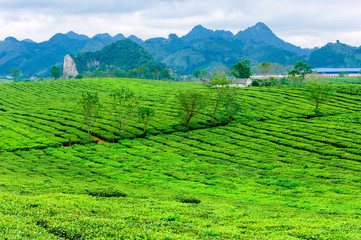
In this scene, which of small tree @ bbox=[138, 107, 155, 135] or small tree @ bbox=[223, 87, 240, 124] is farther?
small tree @ bbox=[223, 87, 240, 124]

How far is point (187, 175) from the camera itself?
4106 centimetres

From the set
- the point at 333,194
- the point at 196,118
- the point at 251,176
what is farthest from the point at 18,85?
the point at 333,194

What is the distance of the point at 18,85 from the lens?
155250 millimetres

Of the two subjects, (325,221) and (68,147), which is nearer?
(325,221)

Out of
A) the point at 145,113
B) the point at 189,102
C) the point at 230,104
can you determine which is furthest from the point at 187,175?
the point at 230,104

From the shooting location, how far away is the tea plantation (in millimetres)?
16938

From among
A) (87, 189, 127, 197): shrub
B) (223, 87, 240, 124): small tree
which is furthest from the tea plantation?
(223, 87, 240, 124): small tree

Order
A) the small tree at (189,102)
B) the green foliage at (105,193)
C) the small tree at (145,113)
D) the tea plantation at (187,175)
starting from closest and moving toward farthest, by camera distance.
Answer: the tea plantation at (187,175) < the green foliage at (105,193) < the small tree at (145,113) < the small tree at (189,102)

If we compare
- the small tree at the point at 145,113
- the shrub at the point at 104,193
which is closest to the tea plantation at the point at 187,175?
the shrub at the point at 104,193

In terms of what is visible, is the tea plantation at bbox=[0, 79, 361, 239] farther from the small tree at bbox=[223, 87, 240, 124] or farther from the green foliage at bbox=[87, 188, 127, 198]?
the small tree at bbox=[223, 87, 240, 124]

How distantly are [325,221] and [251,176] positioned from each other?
2109 cm

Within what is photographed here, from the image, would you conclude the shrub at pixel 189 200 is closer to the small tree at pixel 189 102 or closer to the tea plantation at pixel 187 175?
the tea plantation at pixel 187 175

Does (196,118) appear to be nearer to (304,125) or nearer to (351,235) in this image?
(304,125)

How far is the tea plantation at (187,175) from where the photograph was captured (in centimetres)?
1694
